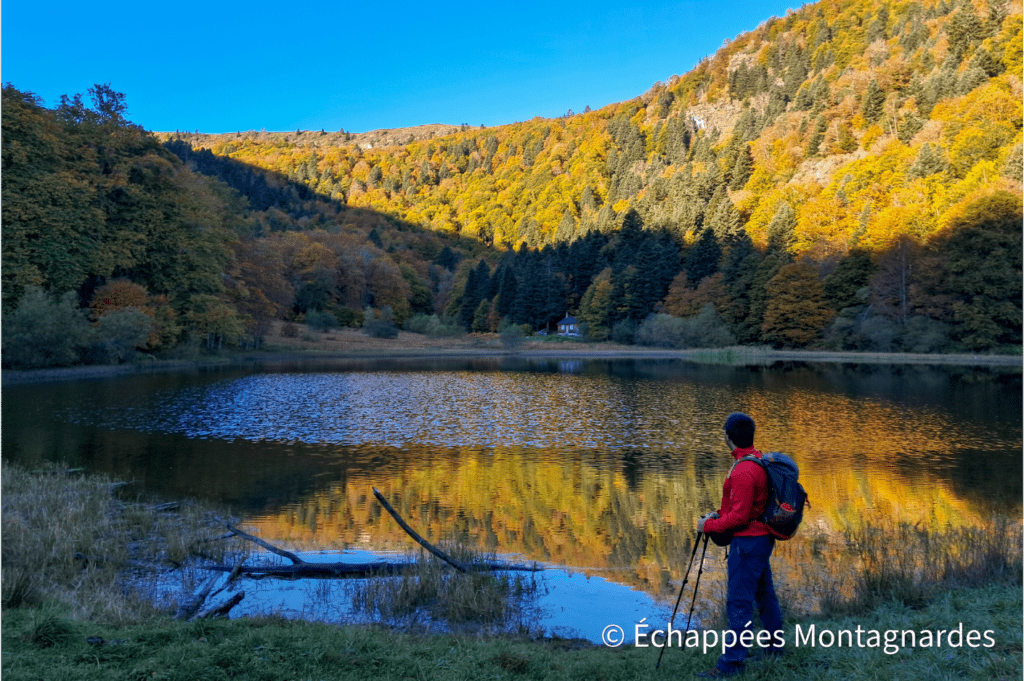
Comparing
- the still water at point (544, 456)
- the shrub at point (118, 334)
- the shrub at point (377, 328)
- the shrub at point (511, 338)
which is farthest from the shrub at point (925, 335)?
the shrub at point (118, 334)

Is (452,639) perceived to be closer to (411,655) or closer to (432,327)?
(411,655)

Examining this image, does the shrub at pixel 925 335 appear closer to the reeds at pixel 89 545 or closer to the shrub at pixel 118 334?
the reeds at pixel 89 545

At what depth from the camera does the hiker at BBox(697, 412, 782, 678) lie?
4613mm

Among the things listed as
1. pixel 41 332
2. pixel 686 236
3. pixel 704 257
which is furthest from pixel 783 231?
pixel 41 332

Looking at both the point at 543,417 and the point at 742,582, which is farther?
the point at 543,417

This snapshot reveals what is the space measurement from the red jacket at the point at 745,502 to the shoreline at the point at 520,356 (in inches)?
1482

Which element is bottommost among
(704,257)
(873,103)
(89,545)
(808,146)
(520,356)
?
(520,356)

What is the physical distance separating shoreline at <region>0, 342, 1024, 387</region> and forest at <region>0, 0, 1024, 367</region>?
61.8 inches

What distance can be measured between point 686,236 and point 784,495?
88.9 metres

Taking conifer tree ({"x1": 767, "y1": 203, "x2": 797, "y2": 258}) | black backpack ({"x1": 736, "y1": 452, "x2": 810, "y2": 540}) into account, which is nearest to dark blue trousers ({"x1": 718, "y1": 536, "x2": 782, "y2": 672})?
black backpack ({"x1": 736, "y1": 452, "x2": 810, "y2": 540})

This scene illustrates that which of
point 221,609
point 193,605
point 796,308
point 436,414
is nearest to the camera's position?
point 221,609

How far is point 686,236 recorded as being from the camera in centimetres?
8894

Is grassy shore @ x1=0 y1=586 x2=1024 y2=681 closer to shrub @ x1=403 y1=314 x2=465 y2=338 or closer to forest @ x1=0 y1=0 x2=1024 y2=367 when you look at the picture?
forest @ x1=0 y1=0 x2=1024 y2=367

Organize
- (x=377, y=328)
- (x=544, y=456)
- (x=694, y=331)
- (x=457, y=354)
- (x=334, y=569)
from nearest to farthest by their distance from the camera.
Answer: (x=334, y=569) < (x=544, y=456) < (x=694, y=331) < (x=457, y=354) < (x=377, y=328)
